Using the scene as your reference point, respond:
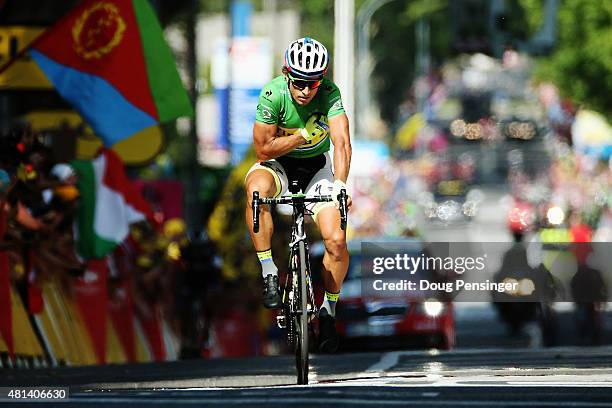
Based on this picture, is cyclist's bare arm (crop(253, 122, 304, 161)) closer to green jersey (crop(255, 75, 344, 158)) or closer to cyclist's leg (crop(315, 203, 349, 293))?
green jersey (crop(255, 75, 344, 158))

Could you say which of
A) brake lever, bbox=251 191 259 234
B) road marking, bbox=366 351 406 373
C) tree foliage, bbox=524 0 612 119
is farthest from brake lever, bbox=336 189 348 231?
tree foliage, bbox=524 0 612 119

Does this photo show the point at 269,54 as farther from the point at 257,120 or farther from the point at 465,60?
the point at 465,60

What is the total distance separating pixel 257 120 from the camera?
12219 millimetres

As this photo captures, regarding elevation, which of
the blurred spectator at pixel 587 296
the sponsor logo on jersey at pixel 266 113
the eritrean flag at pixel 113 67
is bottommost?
the blurred spectator at pixel 587 296

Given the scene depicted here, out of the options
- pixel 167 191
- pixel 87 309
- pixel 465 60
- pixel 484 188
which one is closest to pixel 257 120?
pixel 87 309

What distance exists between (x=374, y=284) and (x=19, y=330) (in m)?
3.04

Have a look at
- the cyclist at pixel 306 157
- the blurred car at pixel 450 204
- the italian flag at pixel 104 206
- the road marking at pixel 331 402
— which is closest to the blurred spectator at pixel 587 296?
the italian flag at pixel 104 206

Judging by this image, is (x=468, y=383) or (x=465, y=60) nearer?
(x=468, y=383)

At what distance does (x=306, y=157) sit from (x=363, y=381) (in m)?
1.52

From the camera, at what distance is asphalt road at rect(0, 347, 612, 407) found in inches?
398

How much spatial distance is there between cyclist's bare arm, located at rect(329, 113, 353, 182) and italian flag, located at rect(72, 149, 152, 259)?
5.85 meters

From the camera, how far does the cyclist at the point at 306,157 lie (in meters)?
12.1

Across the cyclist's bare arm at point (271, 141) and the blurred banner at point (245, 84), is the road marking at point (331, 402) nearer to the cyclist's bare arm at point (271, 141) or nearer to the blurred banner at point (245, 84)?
the cyclist's bare arm at point (271, 141)

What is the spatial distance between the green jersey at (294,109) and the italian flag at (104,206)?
560cm
